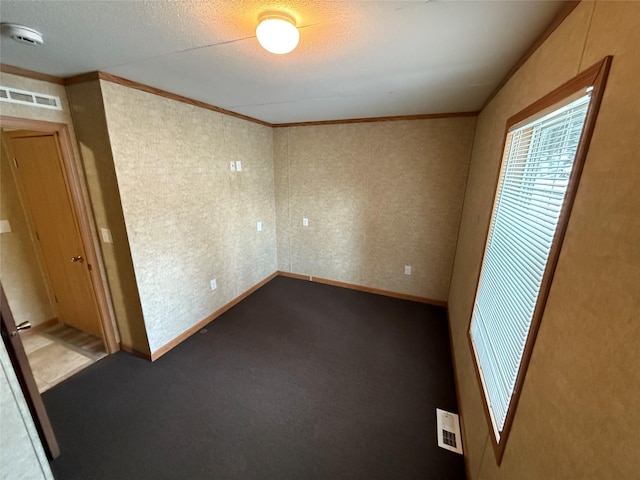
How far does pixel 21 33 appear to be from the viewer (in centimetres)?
120

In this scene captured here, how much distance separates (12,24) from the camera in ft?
3.78

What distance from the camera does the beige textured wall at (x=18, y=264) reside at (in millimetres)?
2480

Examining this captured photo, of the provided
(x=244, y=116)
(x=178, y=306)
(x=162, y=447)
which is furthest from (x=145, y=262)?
(x=244, y=116)

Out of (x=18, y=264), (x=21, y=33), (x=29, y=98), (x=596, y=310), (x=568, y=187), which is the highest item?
(x=21, y=33)

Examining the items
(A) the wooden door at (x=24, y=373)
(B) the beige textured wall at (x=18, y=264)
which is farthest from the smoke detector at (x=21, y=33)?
(B) the beige textured wall at (x=18, y=264)

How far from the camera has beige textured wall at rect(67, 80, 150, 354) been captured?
1853 mm

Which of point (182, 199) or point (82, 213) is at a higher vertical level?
point (182, 199)

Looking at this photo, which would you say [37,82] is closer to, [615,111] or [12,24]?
[12,24]

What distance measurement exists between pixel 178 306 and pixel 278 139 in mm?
2626

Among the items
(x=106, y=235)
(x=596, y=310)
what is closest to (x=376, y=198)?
(x=596, y=310)

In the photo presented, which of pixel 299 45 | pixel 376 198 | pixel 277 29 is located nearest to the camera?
pixel 277 29

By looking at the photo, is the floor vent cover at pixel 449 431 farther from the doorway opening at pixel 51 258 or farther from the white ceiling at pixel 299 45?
the doorway opening at pixel 51 258

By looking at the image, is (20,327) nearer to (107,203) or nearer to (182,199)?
(107,203)

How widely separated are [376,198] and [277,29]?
99.0 inches
